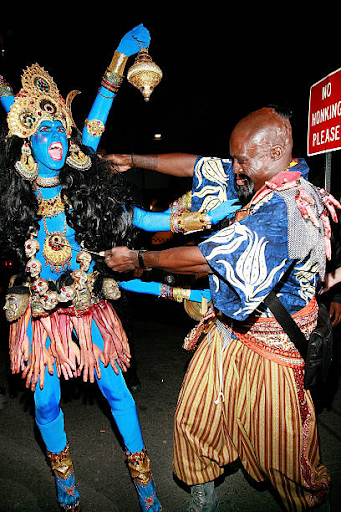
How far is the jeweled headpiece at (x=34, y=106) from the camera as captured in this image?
1.81 meters

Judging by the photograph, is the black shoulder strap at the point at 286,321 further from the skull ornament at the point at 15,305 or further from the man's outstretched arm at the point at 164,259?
the skull ornament at the point at 15,305

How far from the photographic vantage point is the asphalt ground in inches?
90.8

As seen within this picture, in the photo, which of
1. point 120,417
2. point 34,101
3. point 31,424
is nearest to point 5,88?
point 34,101

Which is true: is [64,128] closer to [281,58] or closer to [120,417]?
[120,417]

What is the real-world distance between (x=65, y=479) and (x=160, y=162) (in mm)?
1981

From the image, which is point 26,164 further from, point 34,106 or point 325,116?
point 325,116

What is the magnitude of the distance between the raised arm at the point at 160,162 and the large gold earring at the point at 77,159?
0.30m

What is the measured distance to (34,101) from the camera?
185cm

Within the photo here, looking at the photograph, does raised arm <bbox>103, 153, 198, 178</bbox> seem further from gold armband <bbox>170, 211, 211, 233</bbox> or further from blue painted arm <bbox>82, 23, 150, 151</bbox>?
gold armband <bbox>170, 211, 211, 233</bbox>

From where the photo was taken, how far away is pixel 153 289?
105 inches

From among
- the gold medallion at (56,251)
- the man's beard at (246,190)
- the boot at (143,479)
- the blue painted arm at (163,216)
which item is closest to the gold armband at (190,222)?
the blue painted arm at (163,216)

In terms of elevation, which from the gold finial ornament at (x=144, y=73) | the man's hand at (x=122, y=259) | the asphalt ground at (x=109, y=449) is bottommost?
the asphalt ground at (x=109, y=449)

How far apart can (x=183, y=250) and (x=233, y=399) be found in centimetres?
80

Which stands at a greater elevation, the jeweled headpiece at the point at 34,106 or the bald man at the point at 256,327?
the jeweled headpiece at the point at 34,106
